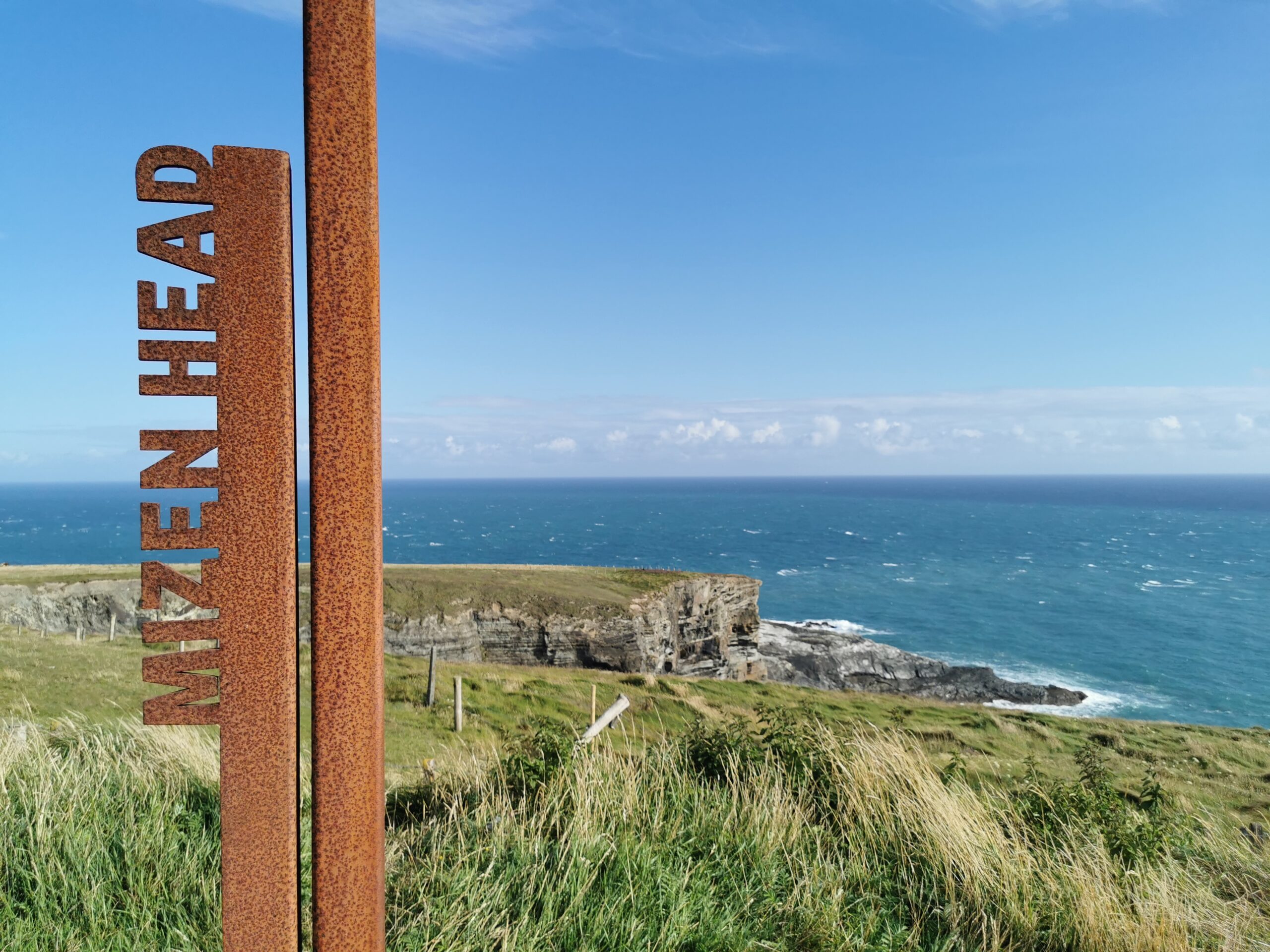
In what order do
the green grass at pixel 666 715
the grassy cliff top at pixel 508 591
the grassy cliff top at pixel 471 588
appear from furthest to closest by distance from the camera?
the grassy cliff top at pixel 508 591
the grassy cliff top at pixel 471 588
the green grass at pixel 666 715

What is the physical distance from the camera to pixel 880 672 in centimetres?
3834

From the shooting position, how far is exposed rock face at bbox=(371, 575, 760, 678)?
26.5 meters

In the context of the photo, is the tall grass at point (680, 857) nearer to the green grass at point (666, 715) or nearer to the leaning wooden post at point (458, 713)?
the green grass at point (666, 715)

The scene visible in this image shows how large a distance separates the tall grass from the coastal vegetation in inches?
0.6

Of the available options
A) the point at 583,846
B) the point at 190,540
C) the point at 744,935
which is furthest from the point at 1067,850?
the point at 190,540

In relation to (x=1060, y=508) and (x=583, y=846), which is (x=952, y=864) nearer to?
(x=583, y=846)

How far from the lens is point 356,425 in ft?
6.07

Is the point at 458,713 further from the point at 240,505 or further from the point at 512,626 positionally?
the point at 512,626

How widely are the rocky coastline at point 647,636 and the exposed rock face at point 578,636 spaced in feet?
0.13

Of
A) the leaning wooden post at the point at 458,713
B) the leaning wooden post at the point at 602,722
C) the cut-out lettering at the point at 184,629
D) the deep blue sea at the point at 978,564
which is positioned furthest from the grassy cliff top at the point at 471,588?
the cut-out lettering at the point at 184,629

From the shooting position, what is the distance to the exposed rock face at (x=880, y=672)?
3497 cm

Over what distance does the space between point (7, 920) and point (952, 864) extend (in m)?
4.47

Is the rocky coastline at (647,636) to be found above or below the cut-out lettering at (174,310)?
below

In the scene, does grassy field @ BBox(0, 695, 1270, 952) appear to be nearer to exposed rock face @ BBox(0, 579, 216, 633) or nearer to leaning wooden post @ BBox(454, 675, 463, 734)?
leaning wooden post @ BBox(454, 675, 463, 734)
